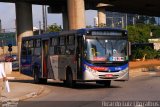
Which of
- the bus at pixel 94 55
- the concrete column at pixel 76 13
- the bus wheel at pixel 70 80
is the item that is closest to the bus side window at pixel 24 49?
the bus at pixel 94 55

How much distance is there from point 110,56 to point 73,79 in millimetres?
2406

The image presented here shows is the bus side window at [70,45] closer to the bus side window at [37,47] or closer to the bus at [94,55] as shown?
the bus at [94,55]

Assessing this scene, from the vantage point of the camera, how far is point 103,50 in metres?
24.4

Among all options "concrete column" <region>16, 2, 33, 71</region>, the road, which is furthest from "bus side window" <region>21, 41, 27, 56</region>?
"concrete column" <region>16, 2, 33, 71</region>

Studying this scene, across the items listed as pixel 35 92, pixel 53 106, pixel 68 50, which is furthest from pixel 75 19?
pixel 53 106

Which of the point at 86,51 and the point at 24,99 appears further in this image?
the point at 86,51

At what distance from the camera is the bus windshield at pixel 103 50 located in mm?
24297

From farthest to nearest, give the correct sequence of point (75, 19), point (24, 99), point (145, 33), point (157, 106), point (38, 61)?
1. point (145, 33)
2. point (75, 19)
3. point (38, 61)
4. point (24, 99)
5. point (157, 106)

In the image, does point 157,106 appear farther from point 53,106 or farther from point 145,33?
point 145,33

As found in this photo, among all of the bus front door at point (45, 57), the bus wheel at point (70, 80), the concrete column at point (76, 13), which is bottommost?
the bus wheel at point (70, 80)

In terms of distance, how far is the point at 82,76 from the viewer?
24.5 meters

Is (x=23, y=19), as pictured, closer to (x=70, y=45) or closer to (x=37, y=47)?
(x=37, y=47)

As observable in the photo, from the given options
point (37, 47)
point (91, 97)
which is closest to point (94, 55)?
point (91, 97)

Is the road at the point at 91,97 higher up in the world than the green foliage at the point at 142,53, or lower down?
higher up
